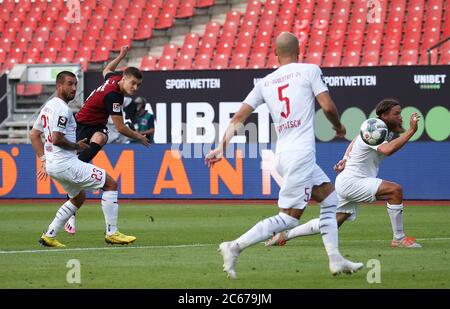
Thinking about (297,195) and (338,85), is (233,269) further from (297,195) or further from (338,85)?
(338,85)

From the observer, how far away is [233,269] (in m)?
9.86

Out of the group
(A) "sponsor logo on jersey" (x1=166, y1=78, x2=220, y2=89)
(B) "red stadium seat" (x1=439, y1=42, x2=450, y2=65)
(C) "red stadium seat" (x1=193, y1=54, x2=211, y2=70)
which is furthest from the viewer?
(C) "red stadium seat" (x1=193, y1=54, x2=211, y2=70)

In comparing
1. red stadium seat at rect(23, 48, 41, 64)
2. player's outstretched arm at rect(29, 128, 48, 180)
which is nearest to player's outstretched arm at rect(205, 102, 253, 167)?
player's outstretched arm at rect(29, 128, 48, 180)

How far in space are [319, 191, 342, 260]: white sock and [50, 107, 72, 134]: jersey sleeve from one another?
434cm

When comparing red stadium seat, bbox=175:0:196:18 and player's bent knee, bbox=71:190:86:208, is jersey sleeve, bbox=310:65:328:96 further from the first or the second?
red stadium seat, bbox=175:0:196:18

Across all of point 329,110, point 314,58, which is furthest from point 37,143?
point 314,58

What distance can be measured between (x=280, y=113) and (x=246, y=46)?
17.6 metres

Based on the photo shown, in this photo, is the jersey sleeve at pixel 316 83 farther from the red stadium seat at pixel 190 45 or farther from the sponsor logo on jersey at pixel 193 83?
the red stadium seat at pixel 190 45

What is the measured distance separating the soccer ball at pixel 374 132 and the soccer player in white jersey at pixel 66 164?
3301 millimetres

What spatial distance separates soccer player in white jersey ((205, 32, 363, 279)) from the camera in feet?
32.2

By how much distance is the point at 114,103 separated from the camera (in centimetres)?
1416

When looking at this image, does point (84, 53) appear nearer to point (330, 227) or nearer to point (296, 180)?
point (330, 227)

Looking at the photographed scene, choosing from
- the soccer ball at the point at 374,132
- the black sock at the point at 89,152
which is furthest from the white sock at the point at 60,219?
the soccer ball at the point at 374,132
